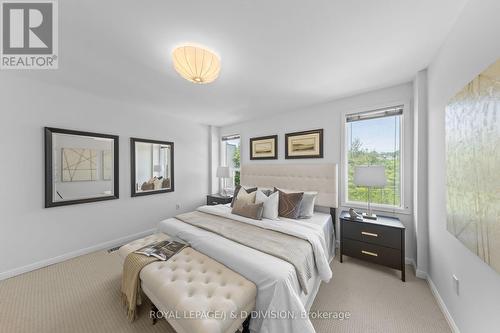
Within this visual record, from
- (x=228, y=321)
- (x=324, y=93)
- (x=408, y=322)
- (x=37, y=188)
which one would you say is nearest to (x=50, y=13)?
(x=37, y=188)

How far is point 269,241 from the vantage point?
5.94ft

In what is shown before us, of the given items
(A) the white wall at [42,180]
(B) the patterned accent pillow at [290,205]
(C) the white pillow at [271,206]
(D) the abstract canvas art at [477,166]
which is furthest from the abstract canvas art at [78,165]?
(D) the abstract canvas art at [477,166]

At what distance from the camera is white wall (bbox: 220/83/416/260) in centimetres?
245

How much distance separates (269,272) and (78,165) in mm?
3160

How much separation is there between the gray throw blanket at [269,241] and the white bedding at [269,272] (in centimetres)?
5

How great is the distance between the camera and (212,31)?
147 centimetres

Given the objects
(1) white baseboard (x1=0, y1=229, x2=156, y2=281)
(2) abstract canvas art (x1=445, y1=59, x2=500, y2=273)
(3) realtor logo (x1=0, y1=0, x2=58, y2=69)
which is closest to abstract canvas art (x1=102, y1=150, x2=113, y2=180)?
(1) white baseboard (x1=0, y1=229, x2=156, y2=281)

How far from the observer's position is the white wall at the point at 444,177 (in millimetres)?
1025

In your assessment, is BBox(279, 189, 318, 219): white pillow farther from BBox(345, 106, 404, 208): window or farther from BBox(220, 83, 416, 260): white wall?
BBox(220, 83, 416, 260): white wall

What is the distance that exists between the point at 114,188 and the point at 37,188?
0.85 meters

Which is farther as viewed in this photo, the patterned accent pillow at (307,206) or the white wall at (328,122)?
the patterned accent pillow at (307,206)

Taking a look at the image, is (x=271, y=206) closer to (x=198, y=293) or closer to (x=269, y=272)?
(x=269, y=272)

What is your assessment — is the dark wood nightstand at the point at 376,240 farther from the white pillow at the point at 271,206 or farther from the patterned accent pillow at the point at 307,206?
the white pillow at the point at 271,206

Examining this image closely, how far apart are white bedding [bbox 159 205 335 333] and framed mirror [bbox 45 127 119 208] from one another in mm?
1642
